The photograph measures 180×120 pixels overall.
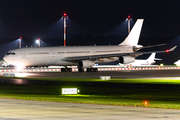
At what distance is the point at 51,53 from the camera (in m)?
57.6

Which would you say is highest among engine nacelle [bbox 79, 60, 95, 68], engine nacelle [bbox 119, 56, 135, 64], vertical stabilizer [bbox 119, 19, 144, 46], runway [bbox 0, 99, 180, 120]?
vertical stabilizer [bbox 119, 19, 144, 46]

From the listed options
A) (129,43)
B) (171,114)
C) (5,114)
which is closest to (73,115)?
(5,114)

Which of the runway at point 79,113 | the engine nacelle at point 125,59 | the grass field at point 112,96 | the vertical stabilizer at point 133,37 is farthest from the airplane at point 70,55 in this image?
the runway at point 79,113

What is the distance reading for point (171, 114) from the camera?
44.6 ft

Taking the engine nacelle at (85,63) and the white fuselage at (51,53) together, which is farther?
the engine nacelle at (85,63)

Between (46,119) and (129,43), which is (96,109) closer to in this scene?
(46,119)

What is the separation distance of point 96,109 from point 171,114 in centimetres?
334

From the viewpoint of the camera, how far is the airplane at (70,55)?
5516 cm

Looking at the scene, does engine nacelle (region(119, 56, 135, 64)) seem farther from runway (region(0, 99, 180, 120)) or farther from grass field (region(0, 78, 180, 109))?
runway (region(0, 99, 180, 120))

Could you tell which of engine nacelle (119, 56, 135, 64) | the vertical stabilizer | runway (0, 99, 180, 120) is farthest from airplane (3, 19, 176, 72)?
runway (0, 99, 180, 120)

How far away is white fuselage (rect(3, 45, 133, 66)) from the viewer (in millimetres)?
54969

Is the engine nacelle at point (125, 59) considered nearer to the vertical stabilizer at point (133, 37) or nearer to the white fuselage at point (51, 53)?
the white fuselage at point (51, 53)

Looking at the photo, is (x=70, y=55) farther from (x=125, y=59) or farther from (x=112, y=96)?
(x=112, y=96)

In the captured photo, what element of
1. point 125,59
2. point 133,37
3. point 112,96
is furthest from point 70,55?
point 112,96
